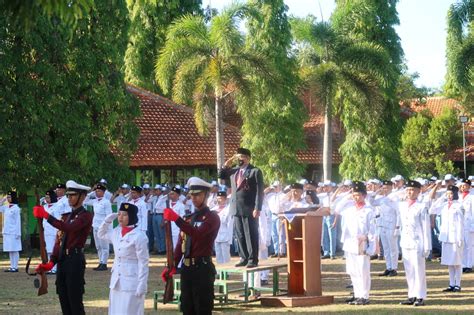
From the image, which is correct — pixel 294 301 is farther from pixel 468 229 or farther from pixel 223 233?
pixel 468 229

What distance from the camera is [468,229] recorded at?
21500mm

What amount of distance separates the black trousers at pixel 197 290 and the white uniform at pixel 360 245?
15.2ft

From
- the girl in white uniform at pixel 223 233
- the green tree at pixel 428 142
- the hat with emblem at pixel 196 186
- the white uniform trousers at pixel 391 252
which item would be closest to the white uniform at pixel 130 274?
the hat with emblem at pixel 196 186

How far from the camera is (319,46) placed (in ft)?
121

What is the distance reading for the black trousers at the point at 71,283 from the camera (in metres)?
12.2

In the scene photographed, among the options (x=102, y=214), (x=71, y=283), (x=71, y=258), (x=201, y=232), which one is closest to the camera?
(x=201, y=232)

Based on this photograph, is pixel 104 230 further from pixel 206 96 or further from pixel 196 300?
pixel 206 96

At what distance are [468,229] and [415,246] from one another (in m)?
5.84

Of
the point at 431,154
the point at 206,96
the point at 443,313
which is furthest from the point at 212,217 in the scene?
the point at 431,154

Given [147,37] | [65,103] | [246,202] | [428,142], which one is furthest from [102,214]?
[428,142]

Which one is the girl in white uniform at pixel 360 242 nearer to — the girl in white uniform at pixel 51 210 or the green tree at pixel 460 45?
the girl in white uniform at pixel 51 210

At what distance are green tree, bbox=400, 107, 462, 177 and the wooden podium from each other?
121 feet

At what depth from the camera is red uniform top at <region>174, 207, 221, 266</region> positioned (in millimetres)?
11969

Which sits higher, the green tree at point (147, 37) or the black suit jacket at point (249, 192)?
the green tree at point (147, 37)
